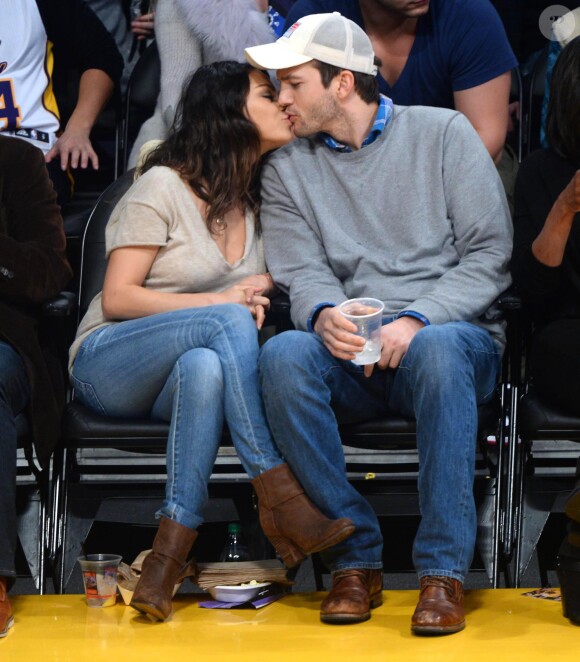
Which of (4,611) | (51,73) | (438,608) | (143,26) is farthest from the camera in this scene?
(143,26)

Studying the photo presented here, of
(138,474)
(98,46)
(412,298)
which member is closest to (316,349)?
(412,298)

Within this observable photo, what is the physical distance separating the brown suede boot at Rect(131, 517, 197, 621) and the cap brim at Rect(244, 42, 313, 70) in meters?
1.19

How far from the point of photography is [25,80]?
3.94 m

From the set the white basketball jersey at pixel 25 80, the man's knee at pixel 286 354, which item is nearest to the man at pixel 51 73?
the white basketball jersey at pixel 25 80

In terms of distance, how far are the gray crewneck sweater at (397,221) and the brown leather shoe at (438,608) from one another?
28.0 inches

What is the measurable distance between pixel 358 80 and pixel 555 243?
0.69 meters

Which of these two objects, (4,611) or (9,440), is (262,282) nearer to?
(9,440)

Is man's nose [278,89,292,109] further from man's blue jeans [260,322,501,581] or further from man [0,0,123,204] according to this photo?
man [0,0,123,204]

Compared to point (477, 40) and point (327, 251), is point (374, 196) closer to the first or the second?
point (327, 251)

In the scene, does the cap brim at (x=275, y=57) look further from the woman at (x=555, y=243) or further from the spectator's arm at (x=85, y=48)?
the spectator's arm at (x=85, y=48)

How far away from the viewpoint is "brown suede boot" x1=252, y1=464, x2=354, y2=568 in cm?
276

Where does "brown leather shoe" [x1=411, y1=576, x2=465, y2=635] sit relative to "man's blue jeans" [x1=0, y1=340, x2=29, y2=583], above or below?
below

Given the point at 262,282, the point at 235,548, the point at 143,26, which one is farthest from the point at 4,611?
the point at 143,26

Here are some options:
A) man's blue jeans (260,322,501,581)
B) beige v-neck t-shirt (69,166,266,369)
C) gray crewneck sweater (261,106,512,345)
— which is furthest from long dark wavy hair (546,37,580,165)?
beige v-neck t-shirt (69,166,266,369)
